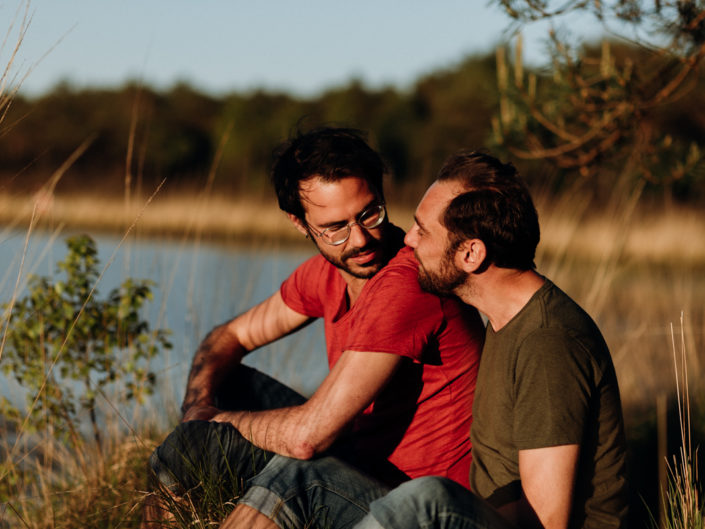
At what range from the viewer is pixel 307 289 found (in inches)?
112

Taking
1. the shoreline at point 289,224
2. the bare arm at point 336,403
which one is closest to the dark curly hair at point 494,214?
the bare arm at point 336,403

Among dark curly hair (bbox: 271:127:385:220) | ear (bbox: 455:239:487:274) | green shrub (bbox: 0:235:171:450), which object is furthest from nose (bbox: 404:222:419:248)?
green shrub (bbox: 0:235:171:450)

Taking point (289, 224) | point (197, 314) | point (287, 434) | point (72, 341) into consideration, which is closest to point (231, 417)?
point (287, 434)

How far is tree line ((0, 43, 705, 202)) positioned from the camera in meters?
3.50

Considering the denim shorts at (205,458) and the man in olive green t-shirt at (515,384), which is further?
the denim shorts at (205,458)

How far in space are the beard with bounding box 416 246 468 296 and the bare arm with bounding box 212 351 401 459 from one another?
0.68 feet

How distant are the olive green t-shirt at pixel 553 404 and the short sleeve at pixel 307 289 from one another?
90 cm

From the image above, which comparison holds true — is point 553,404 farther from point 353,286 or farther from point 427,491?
point 353,286

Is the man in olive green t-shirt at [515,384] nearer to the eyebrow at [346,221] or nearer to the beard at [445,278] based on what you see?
the beard at [445,278]

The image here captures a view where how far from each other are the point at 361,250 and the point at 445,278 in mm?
436

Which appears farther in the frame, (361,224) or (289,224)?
(289,224)

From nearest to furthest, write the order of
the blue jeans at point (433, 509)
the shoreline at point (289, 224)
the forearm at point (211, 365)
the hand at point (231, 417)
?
the blue jeans at point (433, 509)
the hand at point (231, 417)
the forearm at point (211, 365)
the shoreline at point (289, 224)

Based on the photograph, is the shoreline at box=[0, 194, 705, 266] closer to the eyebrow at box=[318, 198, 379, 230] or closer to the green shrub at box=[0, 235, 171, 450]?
the green shrub at box=[0, 235, 171, 450]

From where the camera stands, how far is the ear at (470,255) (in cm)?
200
